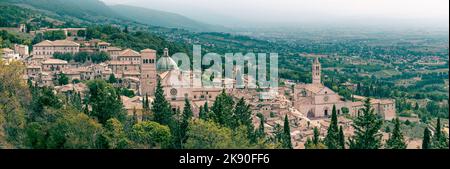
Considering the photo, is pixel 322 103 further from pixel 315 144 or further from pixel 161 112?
pixel 315 144

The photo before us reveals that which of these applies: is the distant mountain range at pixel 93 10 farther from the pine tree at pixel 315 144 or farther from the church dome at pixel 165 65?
the pine tree at pixel 315 144

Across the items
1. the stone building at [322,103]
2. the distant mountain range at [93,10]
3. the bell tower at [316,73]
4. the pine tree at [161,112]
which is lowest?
the stone building at [322,103]

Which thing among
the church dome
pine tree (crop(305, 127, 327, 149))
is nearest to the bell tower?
the church dome

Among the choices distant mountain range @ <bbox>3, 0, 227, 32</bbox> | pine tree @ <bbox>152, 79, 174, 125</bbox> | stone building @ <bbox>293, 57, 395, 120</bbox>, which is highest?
distant mountain range @ <bbox>3, 0, 227, 32</bbox>

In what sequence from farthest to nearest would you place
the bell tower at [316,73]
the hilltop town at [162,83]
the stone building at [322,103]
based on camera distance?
the bell tower at [316,73]
the stone building at [322,103]
the hilltop town at [162,83]

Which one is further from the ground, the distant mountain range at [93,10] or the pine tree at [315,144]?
the distant mountain range at [93,10]

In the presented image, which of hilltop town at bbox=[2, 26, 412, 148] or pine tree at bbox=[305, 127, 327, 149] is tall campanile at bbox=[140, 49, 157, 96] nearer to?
hilltop town at bbox=[2, 26, 412, 148]

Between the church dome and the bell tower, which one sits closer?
the church dome

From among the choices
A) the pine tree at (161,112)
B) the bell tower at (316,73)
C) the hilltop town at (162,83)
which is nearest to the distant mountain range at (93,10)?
the hilltop town at (162,83)

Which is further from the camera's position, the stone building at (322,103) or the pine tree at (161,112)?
the stone building at (322,103)

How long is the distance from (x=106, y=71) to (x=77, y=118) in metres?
25.2

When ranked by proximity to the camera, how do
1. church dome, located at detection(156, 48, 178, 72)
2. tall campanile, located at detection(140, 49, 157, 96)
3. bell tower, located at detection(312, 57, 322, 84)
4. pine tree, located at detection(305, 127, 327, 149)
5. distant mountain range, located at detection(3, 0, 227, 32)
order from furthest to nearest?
1. distant mountain range, located at detection(3, 0, 227, 32)
2. bell tower, located at detection(312, 57, 322, 84)
3. church dome, located at detection(156, 48, 178, 72)
4. tall campanile, located at detection(140, 49, 157, 96)
5. pine tree, located at detection(305, 127, 327, 149)

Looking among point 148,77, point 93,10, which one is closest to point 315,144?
point 148,77
